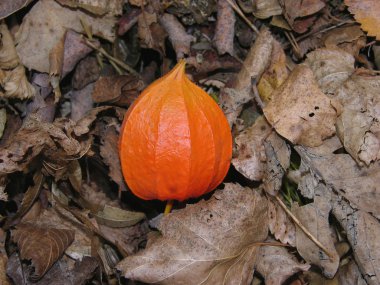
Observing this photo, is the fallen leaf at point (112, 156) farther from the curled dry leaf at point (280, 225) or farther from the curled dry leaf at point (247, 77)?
the curled dry leaf at point (280, 225)

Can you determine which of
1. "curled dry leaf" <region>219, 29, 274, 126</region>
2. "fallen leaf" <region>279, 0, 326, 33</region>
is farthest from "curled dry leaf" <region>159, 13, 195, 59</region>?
"fallen leaf" <region>279, 0, 326, 33</region>

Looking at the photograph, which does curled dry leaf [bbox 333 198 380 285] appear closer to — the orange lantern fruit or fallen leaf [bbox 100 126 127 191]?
the orange lantern fruit

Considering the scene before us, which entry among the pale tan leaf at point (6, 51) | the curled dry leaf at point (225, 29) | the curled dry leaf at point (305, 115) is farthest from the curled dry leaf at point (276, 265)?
the pale tan leaf at point (6, 51)

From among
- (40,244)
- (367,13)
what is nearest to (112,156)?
(40,244)

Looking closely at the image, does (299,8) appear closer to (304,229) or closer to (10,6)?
(304,229)

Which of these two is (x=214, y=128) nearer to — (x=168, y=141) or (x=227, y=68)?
(x=168, y=141)

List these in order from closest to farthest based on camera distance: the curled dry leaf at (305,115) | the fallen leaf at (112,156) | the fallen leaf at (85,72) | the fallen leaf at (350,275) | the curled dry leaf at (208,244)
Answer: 1. the curled dry leaf at (208,244)
2. the fallen leaf at (350,275)
3. the curled dry leaf at (305,115)
4. the fallen leaf at (112,156)
5. the fallen leaf at (85,72)
